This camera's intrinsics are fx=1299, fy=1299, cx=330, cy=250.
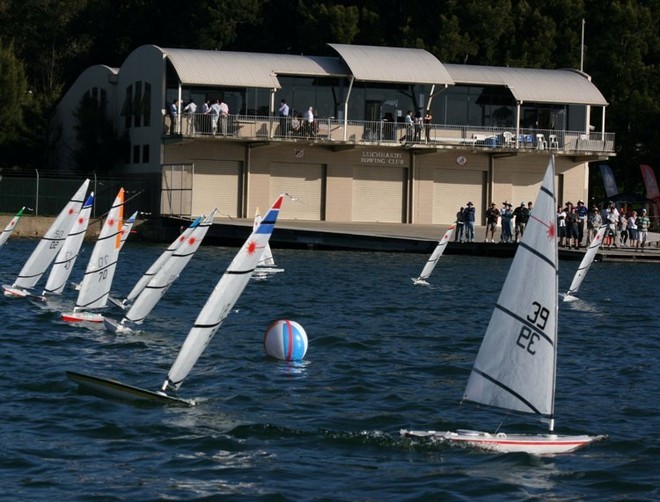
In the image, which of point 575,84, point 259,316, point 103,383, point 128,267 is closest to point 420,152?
point 575,84

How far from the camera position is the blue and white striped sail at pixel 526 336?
1277cm

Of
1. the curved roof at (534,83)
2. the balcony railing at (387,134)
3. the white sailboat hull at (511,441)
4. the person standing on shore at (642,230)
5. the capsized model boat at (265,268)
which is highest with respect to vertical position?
the curved roof at (534,83)

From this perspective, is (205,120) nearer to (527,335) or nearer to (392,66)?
(392,66)

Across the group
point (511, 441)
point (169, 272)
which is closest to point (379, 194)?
point (169, 272)

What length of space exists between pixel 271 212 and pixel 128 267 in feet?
76.4

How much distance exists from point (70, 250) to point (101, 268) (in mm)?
2881

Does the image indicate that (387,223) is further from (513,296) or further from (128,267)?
(513,296)

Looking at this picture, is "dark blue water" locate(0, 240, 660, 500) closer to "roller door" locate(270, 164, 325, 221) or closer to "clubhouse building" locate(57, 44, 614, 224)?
"clubhouse building" locate(57, 44, 614, 224)

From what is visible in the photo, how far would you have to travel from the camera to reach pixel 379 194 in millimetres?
56906

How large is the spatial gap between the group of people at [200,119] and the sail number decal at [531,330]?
4007cm

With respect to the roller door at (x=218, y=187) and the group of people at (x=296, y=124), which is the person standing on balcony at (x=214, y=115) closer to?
the roller door at (x=218, y=187)

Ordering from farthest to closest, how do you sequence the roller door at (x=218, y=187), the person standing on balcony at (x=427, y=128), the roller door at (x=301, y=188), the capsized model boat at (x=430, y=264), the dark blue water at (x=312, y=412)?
1. the roller door at (x=301, y=188)
2. the person standing on balcony at (x=427, y=128)
3. the roller door at (x=218, y=187)
4. the capsized model boat at (x=430, y=264)
5. the dark blue water at (x=312, y=412)

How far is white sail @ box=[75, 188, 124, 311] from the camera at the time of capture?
22406 mm

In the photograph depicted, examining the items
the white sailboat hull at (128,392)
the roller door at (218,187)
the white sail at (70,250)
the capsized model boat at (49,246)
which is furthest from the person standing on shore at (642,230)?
the white sailboat hull at (128,392)
